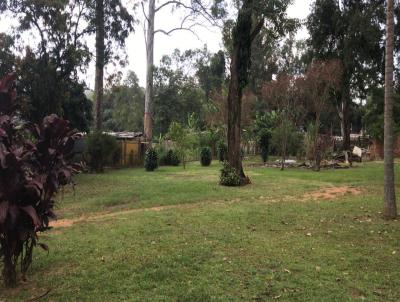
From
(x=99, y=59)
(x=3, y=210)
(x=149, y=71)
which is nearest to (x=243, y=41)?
(x=99, y=59)

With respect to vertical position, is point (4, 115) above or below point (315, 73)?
below

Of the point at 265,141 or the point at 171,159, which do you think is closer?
the point at 171,159

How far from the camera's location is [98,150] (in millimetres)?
19406

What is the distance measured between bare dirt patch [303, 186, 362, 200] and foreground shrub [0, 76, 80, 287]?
7.41 metres

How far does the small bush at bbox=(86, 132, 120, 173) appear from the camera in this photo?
19375mm

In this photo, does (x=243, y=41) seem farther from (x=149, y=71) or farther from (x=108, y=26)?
(x=149, y=71)

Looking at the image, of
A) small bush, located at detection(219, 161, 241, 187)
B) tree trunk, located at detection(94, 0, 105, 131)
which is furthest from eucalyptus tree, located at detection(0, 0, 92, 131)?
small bush, located at detection(219, 161, 241, 187)

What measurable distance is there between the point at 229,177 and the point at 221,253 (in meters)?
7.89

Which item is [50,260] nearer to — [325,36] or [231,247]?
[231,247]

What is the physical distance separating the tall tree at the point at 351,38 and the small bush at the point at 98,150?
13.7m

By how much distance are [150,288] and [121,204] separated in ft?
20.6

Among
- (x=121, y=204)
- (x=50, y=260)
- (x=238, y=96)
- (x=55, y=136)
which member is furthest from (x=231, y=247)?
(x=238, y=96)

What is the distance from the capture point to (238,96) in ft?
45.1

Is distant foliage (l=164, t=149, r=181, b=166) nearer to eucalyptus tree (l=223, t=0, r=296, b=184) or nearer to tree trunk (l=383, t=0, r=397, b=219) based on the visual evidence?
eucalyptus tree (l=223, t=0, r=296, b=184)
